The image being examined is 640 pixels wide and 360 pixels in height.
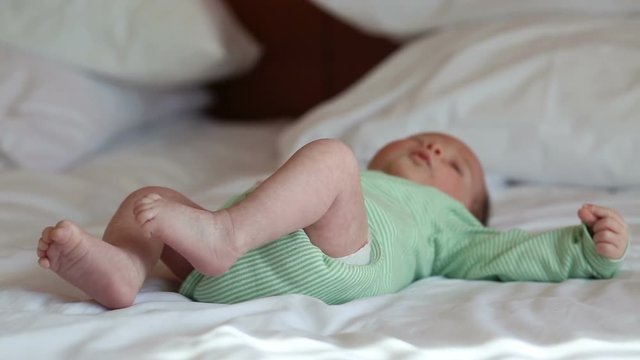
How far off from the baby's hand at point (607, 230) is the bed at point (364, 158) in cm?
3

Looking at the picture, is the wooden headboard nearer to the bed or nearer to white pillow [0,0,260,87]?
the bed

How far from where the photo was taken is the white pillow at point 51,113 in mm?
1558

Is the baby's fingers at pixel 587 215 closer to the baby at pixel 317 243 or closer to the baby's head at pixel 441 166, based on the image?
the baby at pixel 317 243

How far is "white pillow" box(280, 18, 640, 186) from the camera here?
1.40 m

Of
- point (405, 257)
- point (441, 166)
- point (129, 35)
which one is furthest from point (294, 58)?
point (405, 257)

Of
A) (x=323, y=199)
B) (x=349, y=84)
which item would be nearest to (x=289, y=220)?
(x=323, y=199)

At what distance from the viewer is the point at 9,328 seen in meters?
0.79

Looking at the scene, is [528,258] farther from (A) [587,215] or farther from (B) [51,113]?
(B) [51,113]

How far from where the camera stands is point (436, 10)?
168 centimetres

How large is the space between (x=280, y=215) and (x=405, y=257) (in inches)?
9.2

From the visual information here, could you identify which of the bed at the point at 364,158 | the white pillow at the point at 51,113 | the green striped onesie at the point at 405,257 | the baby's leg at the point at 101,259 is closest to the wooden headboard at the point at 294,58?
the bed at the point at 364,158

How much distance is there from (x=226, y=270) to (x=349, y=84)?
1.25 metres

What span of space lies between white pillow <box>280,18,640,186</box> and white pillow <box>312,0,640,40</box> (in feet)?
0.14

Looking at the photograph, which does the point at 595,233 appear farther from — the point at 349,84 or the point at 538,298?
the point at 349,84
